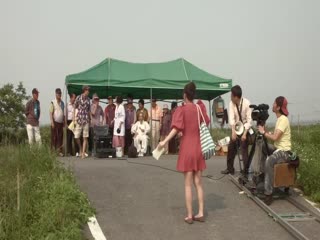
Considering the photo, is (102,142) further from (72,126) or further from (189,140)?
(189,140)

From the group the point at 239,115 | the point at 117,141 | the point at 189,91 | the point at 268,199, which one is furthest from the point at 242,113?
the point at 117,141

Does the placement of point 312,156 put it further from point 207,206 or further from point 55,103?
point 55,103

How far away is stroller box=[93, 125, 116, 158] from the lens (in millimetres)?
14484

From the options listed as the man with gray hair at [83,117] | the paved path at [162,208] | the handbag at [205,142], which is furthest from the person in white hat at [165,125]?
the handbag at [205,142]

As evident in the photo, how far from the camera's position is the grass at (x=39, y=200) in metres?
6.41

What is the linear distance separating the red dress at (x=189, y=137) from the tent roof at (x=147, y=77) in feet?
28.6

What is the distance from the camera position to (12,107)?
25.0 metres

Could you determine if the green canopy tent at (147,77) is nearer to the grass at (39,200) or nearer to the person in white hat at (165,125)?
the person in white hat at (165,125)

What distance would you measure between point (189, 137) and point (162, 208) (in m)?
1.56

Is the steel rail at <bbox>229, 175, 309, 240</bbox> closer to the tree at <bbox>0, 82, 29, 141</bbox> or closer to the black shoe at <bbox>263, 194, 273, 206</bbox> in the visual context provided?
the black shoe at <bbox>263, 194, 273, 206</bbox>

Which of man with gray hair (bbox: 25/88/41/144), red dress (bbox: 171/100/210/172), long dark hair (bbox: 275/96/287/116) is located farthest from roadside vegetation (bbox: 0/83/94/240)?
long dark hair (bbox: 275/96/287/116)

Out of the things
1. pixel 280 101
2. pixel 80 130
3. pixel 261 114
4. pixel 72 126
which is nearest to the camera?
pixel 280 101

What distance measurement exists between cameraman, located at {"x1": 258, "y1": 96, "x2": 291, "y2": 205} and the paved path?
0.46 m

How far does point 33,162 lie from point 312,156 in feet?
19.1
